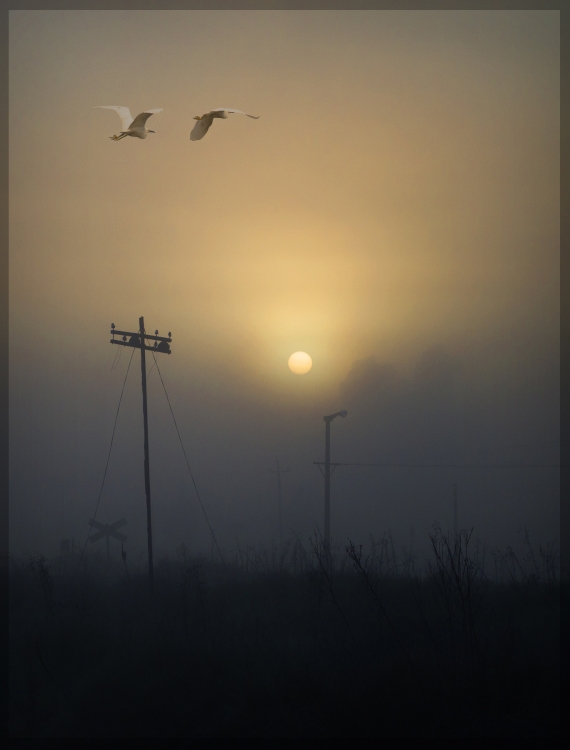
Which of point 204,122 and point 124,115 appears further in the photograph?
point 124,115

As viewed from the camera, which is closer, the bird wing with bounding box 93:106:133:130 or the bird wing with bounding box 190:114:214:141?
the bird wing with bounding box 190:114:214:141

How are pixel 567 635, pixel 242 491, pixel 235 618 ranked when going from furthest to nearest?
pixel 242 491, pixel 235 618, pixel 567 635

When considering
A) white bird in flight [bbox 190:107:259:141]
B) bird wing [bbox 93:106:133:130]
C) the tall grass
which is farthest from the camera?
bird wing [bbox 93:106:133:130]

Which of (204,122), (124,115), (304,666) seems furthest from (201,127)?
(304,666)

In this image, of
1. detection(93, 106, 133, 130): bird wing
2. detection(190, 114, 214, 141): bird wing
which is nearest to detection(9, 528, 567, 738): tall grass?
detection(190, 114, 214, 141): bird wing

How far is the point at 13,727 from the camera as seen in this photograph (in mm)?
7965

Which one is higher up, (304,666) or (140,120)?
(140,120)

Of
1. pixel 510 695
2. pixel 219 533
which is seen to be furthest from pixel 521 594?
pixel 219 533

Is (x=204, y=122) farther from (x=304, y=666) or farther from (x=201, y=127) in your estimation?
(x=304, y=666)

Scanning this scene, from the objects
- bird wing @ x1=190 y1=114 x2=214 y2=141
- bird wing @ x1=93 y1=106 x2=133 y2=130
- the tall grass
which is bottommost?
the tall grass

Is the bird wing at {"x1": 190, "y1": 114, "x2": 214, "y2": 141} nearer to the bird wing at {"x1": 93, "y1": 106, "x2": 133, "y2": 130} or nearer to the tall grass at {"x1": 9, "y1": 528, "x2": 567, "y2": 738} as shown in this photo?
the bird wing at {"x1": 93, "y1": 106, "x2": 133, "y2": 130}

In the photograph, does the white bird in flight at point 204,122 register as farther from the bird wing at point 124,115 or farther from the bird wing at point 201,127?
the bird wing at point 124,115

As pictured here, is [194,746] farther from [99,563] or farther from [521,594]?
[99,563]

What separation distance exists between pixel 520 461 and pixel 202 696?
75.3 m
